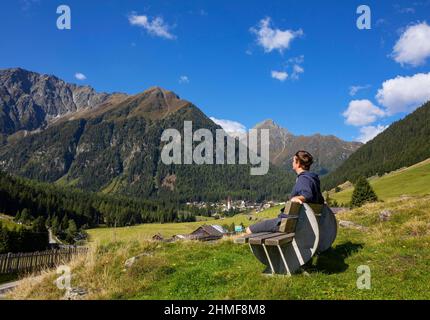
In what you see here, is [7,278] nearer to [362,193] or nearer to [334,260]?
[334,260]

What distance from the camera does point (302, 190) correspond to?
1004cm

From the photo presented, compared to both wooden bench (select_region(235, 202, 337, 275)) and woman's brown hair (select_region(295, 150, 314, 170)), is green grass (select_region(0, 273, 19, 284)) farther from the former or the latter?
woman's brown hair (select_region(295, 150, 314, 170))

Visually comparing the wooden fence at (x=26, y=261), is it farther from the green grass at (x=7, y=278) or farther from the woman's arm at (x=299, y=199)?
the woman's arm at (x=299, y=199)

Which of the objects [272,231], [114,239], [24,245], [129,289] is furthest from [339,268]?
[24,245]

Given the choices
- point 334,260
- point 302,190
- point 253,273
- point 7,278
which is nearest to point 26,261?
point 7,278

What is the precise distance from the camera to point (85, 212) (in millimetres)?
194375

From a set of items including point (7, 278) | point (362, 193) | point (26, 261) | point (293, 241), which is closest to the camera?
point (293, 241)

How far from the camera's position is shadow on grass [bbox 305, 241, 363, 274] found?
1042 centimetres

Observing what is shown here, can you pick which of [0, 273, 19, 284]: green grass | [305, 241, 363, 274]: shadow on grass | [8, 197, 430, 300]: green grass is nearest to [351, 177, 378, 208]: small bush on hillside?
[0, 273, 19, 284]: green grass

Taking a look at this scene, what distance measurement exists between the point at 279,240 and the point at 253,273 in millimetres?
2193

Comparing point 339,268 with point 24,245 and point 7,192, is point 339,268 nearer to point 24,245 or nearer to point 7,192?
point 24,245

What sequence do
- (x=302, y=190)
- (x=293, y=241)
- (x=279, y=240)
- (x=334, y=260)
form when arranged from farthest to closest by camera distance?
(x=334, y=260) → (x=302, y=190) → (x=293, y=241) → (x=279, y=240)

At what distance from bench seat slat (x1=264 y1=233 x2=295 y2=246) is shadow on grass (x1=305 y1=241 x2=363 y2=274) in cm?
136

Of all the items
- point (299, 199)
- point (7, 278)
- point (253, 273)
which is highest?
point (299, 199)
